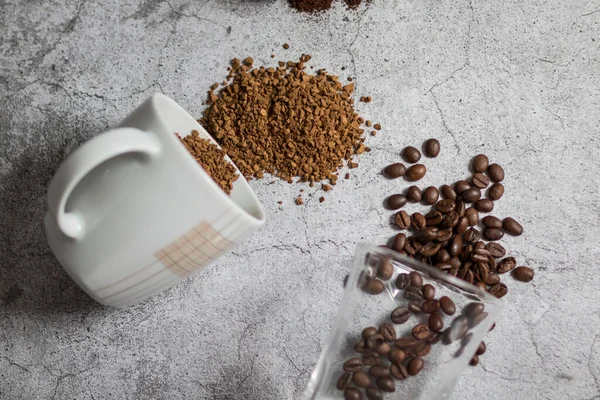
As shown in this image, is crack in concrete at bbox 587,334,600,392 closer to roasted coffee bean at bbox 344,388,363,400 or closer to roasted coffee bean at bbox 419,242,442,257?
roasted coffee bean at bbox 419,242,442,257

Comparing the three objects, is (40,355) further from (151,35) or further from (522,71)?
(522,71)

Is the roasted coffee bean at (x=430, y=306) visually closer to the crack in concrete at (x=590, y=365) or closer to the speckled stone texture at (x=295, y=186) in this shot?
the speckled stone texture at (x=295, y=186)

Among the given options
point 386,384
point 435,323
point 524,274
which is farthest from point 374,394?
point 524,274

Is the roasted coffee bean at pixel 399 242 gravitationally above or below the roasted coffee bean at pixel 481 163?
below

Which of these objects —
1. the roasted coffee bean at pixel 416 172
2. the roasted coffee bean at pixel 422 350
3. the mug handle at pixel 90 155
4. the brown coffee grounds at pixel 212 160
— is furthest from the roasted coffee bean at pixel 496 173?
the mug handle at pixel 90 155

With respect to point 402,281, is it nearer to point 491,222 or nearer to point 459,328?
point 459,328
